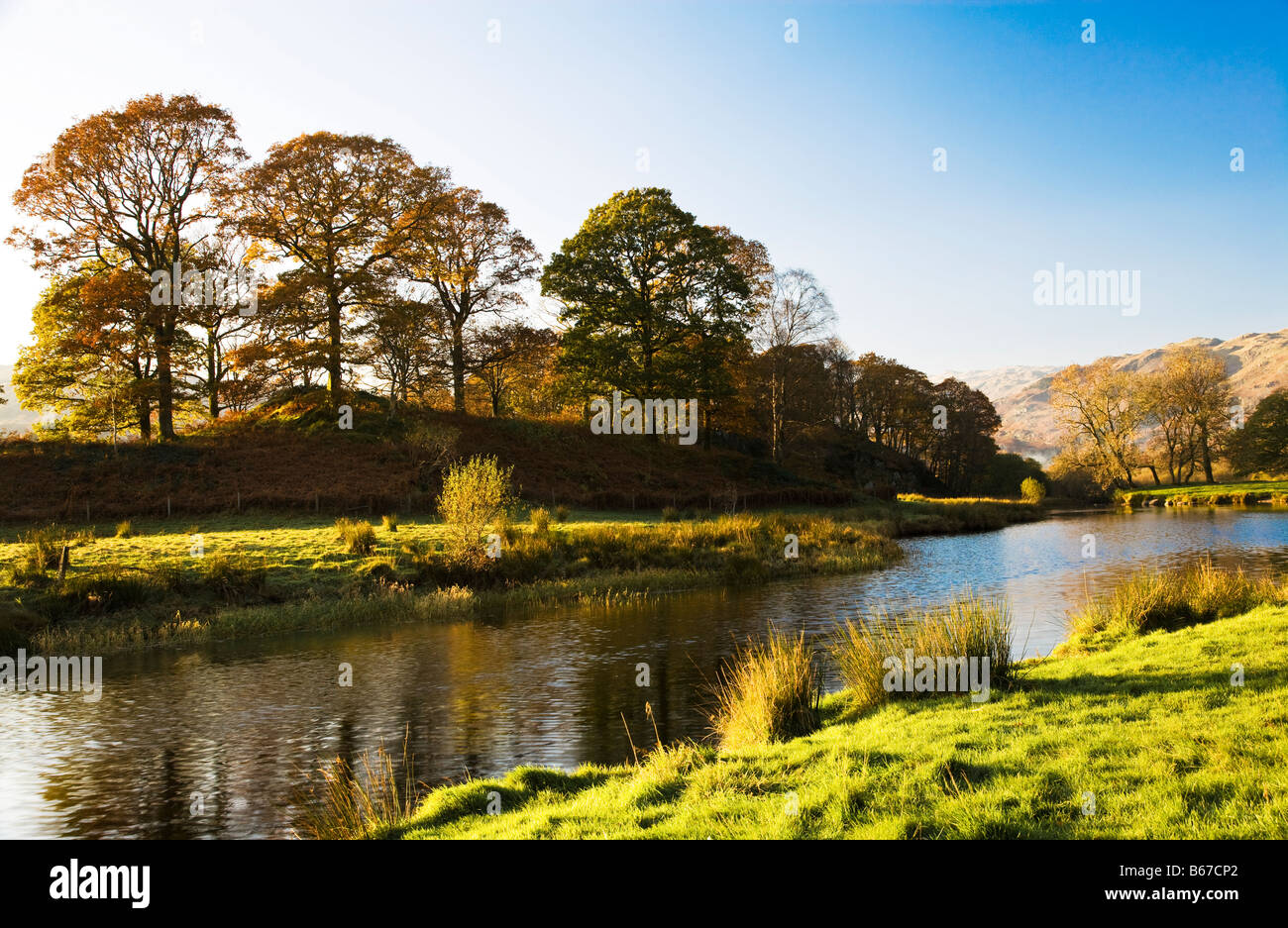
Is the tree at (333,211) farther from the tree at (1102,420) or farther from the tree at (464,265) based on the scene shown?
the tree at (1102,420)

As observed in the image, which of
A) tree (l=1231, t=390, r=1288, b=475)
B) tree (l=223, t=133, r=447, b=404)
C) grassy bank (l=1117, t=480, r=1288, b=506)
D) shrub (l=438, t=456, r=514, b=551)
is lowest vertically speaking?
grassy bank (l=1117, t=480, r=1288, b=506)

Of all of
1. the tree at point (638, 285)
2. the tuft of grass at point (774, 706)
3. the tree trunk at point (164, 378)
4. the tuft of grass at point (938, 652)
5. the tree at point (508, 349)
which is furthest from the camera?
the tree at point (508, 349)

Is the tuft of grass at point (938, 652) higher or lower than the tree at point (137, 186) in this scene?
lower

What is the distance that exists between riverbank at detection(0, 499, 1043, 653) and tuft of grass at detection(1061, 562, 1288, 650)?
1338cm

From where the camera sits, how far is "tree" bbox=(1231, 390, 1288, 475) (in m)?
72.5

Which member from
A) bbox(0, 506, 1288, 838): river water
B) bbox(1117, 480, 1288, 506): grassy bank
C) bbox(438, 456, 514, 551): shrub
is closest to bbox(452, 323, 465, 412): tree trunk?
bbox(438, 456, 514, 551): shrub

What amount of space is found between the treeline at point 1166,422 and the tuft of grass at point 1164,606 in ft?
219

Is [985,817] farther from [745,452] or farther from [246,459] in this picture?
[745,452]

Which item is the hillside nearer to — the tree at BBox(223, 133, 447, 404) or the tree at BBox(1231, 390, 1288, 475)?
the tree at BBox(223, 133, 447, 404)

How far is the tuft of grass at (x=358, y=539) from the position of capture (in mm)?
25406

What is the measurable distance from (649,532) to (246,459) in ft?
71.4

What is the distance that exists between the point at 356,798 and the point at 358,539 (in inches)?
689

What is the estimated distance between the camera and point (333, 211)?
43.0m

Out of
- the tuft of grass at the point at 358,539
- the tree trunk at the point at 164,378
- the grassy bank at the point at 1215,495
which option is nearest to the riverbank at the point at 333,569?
the tuft of grass at the point at 358,539
